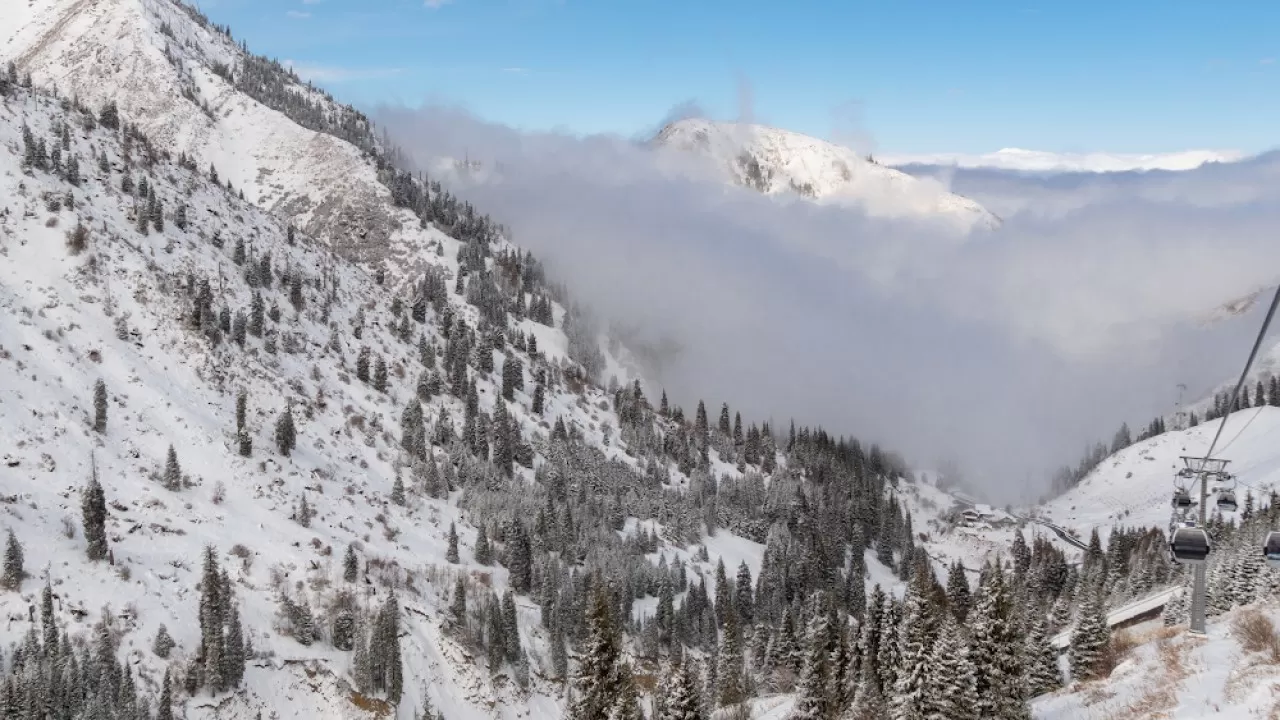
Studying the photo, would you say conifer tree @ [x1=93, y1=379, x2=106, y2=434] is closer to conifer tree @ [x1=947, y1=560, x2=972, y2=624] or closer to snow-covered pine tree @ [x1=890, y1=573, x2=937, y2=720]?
snow-covered pine tree @ [x1=890, y1=573, x2=937, y2=720]

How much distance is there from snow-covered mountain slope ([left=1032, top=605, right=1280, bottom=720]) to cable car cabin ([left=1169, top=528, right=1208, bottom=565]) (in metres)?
4.59

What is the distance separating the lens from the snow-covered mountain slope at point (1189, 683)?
98.6 feet

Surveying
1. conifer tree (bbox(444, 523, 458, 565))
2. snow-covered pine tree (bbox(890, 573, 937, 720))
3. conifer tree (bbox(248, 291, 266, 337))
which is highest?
A: conifer tree (bbox(248, 291, 266, 337))

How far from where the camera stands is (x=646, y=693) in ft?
398

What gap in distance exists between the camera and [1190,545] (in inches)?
1529

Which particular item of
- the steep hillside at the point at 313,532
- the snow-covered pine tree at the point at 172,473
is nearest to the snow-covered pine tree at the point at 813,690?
the steep hillside at the point at 313,532

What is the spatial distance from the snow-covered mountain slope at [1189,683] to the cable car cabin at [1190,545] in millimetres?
4588

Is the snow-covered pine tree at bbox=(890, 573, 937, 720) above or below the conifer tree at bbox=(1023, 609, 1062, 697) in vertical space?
above

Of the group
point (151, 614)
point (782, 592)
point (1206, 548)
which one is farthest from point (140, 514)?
point (782, 592)

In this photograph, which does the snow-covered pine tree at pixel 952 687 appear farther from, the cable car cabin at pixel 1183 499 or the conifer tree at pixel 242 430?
the conifer tree at pixel 242 430

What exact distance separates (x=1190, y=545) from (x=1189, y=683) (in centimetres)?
728

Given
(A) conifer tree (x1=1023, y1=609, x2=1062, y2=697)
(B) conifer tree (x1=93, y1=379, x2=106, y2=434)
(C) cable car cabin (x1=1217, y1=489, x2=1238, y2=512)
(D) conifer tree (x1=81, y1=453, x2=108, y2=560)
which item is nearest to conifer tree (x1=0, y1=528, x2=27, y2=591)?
(D) conifer tree (x1=81, y1=453, x2=108, y2=560)

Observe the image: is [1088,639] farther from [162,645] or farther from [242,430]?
[242,430]

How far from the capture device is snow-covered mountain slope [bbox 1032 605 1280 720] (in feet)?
98.6
